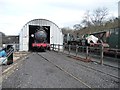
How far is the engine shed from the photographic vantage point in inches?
1671

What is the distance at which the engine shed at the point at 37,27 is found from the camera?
42438 millimetres

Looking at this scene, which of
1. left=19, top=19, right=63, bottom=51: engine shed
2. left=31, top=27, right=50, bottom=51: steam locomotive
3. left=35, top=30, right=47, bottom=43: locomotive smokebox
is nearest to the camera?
left=31, top=27, right=50, bottom=51: steam locomotive

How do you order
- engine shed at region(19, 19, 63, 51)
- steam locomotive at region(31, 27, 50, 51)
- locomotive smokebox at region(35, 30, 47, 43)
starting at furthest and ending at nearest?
1. engine shed at region(19, 19, 63, 51)
2. locomotive smokebox at region(35, 30, 47, 43)
3. steam locomotive at region(31, 27, 50, 51)

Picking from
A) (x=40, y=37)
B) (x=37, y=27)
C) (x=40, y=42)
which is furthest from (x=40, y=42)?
(x=37, y=27)

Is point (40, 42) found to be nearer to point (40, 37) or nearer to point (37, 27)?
point (40, 37)

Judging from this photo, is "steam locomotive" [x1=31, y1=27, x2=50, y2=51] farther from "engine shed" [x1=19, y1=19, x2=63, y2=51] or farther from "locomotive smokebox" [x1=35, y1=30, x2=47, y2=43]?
"engine shed" [x1=19, y1=19, x2=63, y2=51]

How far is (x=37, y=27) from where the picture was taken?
146 ft

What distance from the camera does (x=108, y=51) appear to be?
21141 millimetres

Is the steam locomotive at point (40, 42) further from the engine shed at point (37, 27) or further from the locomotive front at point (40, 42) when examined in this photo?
the engine shed at point (37, 27)

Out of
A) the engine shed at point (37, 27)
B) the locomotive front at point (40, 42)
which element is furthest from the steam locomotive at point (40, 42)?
the engine shed at point (37, 27)

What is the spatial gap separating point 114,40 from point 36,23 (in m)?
21.1

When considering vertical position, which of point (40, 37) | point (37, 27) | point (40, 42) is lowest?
point (40, 42)

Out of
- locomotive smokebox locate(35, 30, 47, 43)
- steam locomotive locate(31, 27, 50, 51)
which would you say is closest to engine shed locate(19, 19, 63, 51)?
steam locomotive locate(31, 27, 50, 51)

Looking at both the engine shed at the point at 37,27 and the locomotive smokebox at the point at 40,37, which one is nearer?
the locomotive smokebox at the point at 40,37
